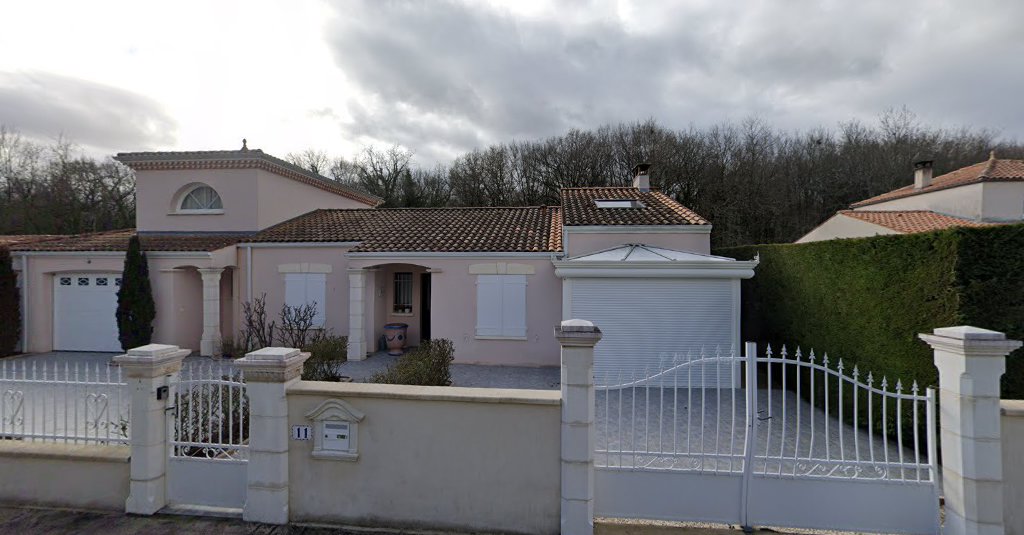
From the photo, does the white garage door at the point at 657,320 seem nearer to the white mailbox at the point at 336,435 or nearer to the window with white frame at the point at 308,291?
the white mailbox at the point at 336,435

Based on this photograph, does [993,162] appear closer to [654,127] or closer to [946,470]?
[654,127]

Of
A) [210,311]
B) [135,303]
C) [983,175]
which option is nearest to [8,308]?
[135,303]

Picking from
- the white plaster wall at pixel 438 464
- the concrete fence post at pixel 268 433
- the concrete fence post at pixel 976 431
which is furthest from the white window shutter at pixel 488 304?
the concrete fence post at pixel 976 431

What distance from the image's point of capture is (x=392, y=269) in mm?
14023

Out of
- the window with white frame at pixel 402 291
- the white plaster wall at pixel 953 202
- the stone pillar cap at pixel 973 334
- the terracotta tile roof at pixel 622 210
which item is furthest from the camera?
the white plaster wall at pixel 953 202

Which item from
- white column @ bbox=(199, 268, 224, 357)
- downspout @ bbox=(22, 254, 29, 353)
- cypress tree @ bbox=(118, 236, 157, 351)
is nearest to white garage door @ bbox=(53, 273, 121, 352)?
downspout @ bbox=(22, 254, 29, 353)

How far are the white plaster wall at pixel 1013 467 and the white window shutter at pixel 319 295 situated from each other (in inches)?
530

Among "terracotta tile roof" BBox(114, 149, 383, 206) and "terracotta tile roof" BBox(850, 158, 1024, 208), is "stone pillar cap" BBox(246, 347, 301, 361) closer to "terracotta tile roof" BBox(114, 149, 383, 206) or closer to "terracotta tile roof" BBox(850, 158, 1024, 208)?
"terracotta tile roof" BBox(114, 149, 383, 206)

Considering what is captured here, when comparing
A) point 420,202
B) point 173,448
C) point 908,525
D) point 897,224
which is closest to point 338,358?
point 173,448

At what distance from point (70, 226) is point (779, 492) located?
34270 millimetres

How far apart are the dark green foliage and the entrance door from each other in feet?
16.1

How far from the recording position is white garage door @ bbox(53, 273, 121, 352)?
1291cm

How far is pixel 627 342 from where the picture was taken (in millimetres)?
9805

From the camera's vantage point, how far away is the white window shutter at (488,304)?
11.8 m
